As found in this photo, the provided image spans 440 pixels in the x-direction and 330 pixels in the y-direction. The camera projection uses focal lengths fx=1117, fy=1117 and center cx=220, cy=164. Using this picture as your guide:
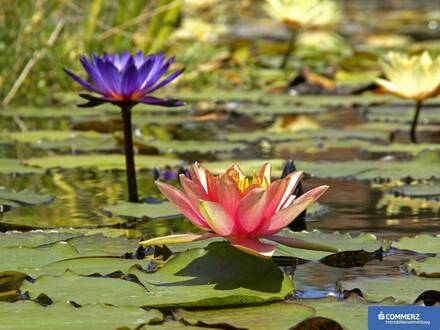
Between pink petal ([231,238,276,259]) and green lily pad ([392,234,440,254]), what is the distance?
494 mm

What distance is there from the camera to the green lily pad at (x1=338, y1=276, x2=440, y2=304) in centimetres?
201

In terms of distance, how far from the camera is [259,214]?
2.03 m

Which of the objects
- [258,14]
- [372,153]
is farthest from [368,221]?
[258,14]

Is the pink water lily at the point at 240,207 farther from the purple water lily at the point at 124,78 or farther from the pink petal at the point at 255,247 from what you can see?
the purple water lily at the point at 124,78

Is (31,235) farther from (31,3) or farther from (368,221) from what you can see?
(31,3)

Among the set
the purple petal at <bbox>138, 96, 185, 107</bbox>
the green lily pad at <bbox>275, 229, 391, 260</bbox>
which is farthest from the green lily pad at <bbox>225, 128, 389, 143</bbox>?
the green lily pad at <bbox>275, 229, 391, 260</bbox>

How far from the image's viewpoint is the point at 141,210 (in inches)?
117

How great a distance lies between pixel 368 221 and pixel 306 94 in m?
3.63

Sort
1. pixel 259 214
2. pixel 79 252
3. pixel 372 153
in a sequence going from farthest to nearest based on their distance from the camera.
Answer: pixel 372 153 → pixel 79 252 → pixel 259 214

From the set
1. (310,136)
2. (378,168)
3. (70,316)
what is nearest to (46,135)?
(310,136)

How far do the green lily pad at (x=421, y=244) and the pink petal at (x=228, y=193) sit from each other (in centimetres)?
55

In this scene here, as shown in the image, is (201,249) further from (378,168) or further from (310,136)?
(310,136)

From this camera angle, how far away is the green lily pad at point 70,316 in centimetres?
180

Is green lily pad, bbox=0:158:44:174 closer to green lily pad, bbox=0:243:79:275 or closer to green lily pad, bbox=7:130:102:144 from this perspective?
green lily pad, bbox=7:130:102:144
